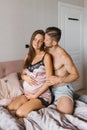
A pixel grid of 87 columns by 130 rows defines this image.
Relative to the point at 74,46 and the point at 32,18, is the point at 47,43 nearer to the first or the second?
the point at 32,18

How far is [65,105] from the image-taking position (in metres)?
1.95

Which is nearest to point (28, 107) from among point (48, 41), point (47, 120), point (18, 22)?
Result: point (47, 120)

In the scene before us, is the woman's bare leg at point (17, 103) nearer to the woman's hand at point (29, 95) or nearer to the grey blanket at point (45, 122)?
the woman's hand at point (29, 95)

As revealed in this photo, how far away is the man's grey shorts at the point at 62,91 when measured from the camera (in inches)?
82.4

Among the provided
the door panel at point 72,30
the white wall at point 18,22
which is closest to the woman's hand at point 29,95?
the white wall at point 18,22

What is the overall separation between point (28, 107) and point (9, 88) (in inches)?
23.9

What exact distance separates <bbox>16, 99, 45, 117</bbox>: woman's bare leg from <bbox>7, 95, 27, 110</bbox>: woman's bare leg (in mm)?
120

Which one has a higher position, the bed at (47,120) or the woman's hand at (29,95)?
the woman's hand at (29,95)

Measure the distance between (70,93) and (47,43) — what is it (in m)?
0.58

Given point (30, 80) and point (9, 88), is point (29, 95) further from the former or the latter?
point (9, 88)

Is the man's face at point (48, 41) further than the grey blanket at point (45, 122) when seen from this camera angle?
Yes

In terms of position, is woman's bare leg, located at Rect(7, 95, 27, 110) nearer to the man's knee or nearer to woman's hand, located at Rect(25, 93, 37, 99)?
woman's hand, located at Rect(25, 93, 37, 99)

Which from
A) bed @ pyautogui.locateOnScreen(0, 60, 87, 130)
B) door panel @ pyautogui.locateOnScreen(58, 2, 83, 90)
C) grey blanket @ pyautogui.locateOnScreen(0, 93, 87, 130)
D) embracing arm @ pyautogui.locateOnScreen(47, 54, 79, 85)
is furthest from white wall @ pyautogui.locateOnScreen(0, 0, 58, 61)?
grey blanket @ pyautogui.locateOnScreen(0, 93, 87, 130)

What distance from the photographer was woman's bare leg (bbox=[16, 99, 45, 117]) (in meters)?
1.92
